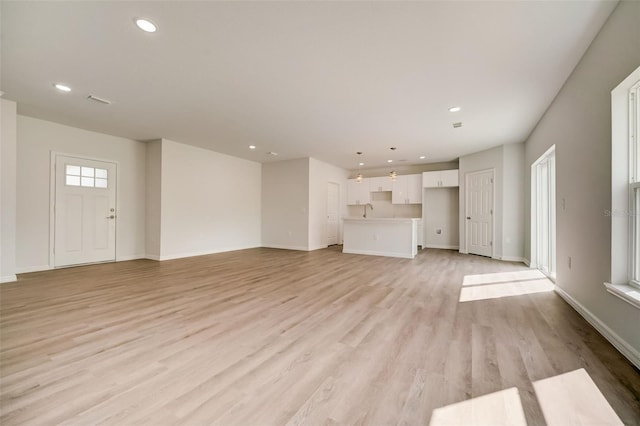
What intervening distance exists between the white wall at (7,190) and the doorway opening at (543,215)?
8.17 m

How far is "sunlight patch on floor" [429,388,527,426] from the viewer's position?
4.19ft

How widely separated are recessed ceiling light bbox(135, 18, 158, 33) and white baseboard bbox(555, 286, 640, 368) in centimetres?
447

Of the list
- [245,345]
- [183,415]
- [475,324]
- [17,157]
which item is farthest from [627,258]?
[17,157]

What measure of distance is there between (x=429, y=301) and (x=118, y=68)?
4484 mm

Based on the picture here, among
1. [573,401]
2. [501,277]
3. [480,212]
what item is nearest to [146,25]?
[573,401]

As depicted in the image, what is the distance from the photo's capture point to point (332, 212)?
28.7ft

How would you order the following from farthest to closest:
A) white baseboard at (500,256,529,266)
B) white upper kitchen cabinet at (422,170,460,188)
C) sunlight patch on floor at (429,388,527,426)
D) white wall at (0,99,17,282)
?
1. white upper kitchen cabinet at (422,170,460,188)
2. white baseboard at (500,256,529,266)
3. white wall at (0,99,17,282)
4. sunlight patch on floor at (429,388,527,426)

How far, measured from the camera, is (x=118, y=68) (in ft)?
9.48

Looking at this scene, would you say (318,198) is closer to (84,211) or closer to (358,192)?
(358,192)

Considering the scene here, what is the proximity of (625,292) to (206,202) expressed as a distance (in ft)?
23.6

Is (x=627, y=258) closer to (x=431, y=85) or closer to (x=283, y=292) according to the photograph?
(x=431, y=85)

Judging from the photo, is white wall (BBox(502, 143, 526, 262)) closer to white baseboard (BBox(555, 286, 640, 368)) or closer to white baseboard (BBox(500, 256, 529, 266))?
white baseboard (BBox(500, 256, 529, 266))

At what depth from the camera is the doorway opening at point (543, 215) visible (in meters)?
4.20

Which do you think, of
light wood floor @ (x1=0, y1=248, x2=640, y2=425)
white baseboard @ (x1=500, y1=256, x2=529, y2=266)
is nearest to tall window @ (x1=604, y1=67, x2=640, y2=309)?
light wood floor @ (x1=0, y1=248, x2=640, y2=425)
